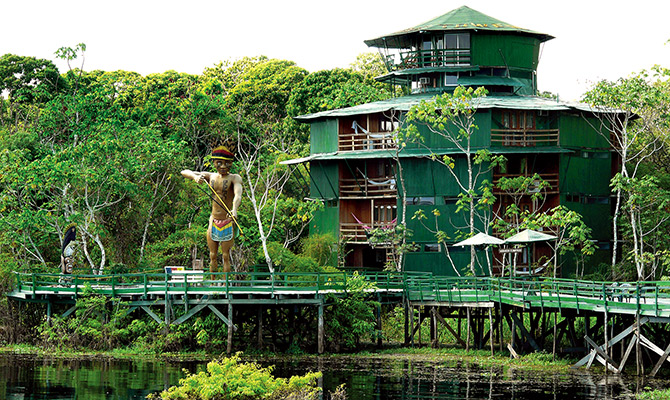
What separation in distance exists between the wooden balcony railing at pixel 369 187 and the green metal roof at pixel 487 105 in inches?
131

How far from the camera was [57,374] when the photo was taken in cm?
3709

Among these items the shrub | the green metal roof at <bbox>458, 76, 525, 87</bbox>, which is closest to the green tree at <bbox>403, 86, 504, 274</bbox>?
the green metal roof at <bbox>458, 76, 525, 87</bbox>

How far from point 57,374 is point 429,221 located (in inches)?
834

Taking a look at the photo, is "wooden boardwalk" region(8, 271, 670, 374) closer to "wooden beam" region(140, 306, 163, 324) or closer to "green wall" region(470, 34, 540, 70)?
"wooden beam" region(140, 306, 163, 324)

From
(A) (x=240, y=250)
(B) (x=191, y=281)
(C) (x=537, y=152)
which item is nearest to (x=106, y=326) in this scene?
(B) (x=191, y=281)

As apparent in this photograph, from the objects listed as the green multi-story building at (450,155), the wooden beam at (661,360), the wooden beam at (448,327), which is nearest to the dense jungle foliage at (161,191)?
the green multi-story building at (450,155)

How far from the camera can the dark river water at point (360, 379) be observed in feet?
109

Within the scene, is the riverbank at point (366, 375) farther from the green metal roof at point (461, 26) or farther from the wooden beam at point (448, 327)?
the green metal roof at point (461, 26)

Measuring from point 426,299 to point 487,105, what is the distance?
11.5 meters

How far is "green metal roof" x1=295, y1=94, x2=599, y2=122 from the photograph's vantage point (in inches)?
2055

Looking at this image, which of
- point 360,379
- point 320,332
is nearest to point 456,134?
point 320,332

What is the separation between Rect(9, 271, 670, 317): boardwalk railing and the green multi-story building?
5.53 m

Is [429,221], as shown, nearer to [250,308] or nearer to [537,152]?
[537,152]

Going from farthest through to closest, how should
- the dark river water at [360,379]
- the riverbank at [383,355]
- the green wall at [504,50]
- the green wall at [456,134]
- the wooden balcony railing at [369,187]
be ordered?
the green wall at [504,50] < the wooden balcony railing at [369,187] < the green wall at [456,134] < the riverbank at [383,355] < the dark river water at [360,379]
